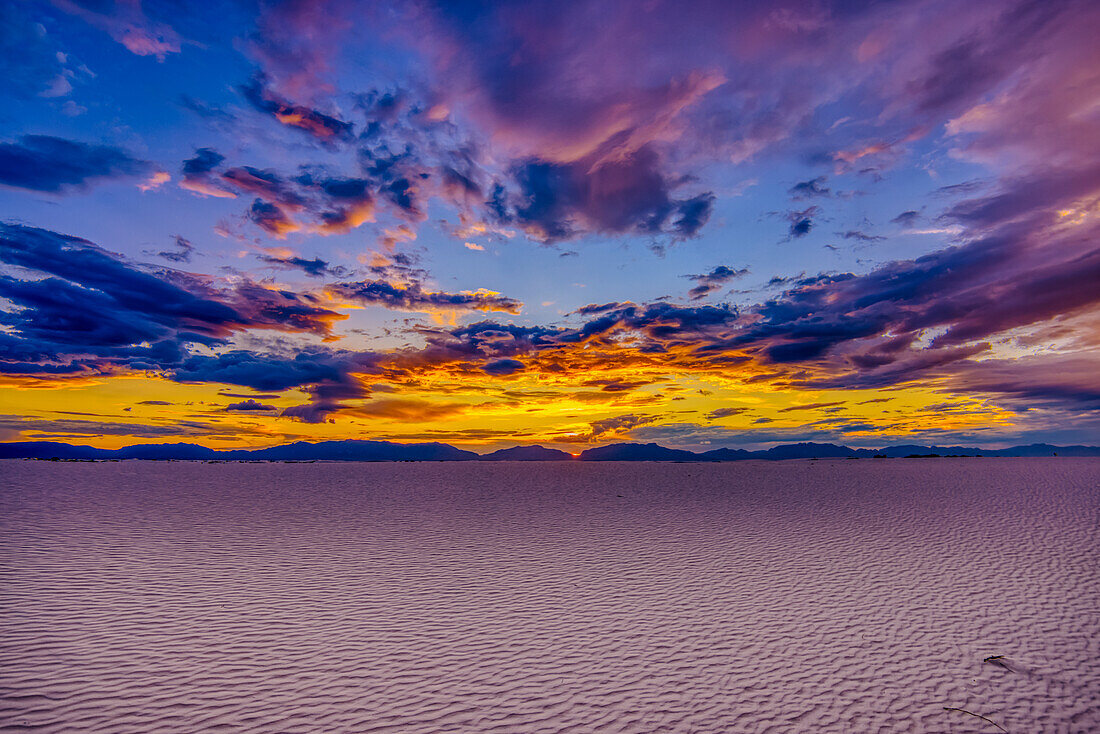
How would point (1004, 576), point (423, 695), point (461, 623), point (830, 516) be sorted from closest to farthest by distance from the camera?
1. point (423, 695)
2. point (461, 623)
3. point (1004, 576)
4. point (830, 516)

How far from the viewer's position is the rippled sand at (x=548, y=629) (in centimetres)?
937

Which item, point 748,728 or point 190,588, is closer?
point 748,728

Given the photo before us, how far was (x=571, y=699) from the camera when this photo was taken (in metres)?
9.86

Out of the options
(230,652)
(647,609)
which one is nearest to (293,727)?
(230,652)

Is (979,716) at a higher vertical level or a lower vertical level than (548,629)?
lower

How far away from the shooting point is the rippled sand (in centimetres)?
937

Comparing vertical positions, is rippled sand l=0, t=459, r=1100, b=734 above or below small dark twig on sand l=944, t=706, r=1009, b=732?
above

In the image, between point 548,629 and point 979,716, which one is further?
point 548,629

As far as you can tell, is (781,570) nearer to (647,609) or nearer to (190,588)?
(647,609)

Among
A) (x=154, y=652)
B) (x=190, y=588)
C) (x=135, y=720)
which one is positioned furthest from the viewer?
(x=190, y=588)

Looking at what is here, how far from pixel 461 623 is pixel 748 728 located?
796 centimetres

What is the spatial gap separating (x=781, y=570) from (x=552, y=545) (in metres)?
10.7

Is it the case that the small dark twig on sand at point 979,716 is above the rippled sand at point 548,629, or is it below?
below

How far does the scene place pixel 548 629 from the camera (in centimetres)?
1365
